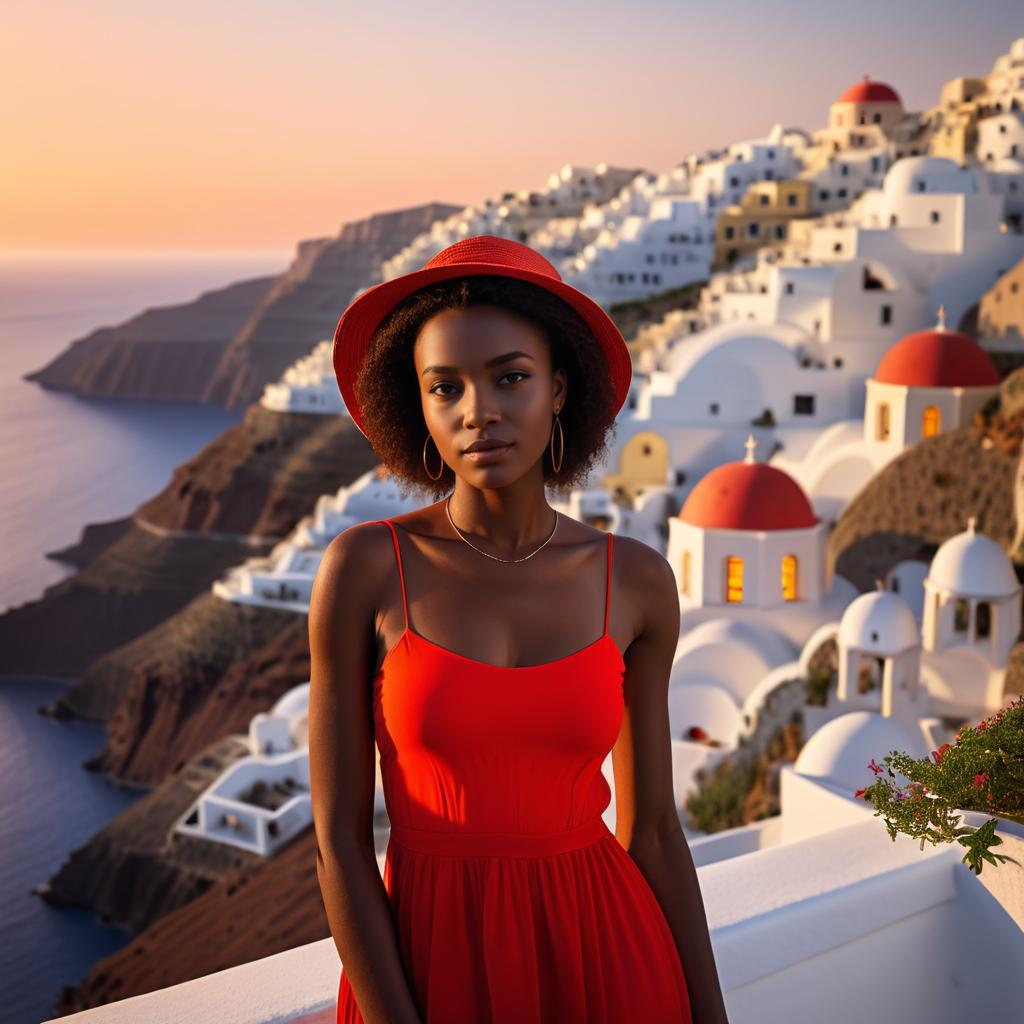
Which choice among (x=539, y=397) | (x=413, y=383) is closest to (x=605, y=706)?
(x=539, y=397)

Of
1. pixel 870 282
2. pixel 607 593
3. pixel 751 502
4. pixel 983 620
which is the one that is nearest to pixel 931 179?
pixel 870 282

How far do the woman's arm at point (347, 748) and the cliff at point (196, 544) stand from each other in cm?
3968

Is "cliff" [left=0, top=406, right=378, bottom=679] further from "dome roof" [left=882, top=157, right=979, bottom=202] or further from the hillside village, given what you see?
"dome roof" [left=882, top=157, right=979, bottom=202]

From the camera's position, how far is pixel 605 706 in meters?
1.95

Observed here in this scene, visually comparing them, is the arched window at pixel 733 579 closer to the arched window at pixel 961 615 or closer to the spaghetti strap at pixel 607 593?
the arched window at pixel 961 615

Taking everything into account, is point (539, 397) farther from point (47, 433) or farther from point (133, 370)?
point (133, 370)

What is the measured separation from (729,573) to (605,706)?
41.4 ft

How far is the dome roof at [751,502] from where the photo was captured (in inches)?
556

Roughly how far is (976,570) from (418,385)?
37.8ft

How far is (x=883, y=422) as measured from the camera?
17938mm

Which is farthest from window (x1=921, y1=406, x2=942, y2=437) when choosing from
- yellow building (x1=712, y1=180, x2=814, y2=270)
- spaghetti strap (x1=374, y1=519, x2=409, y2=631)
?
yellow building (x1=712, y1=180, x2=814, y2=270)

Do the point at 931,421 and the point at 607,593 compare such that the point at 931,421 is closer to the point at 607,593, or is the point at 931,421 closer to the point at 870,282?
the point at 870,282

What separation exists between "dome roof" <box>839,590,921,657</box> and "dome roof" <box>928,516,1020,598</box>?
1097 mm

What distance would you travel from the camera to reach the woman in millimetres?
1870
